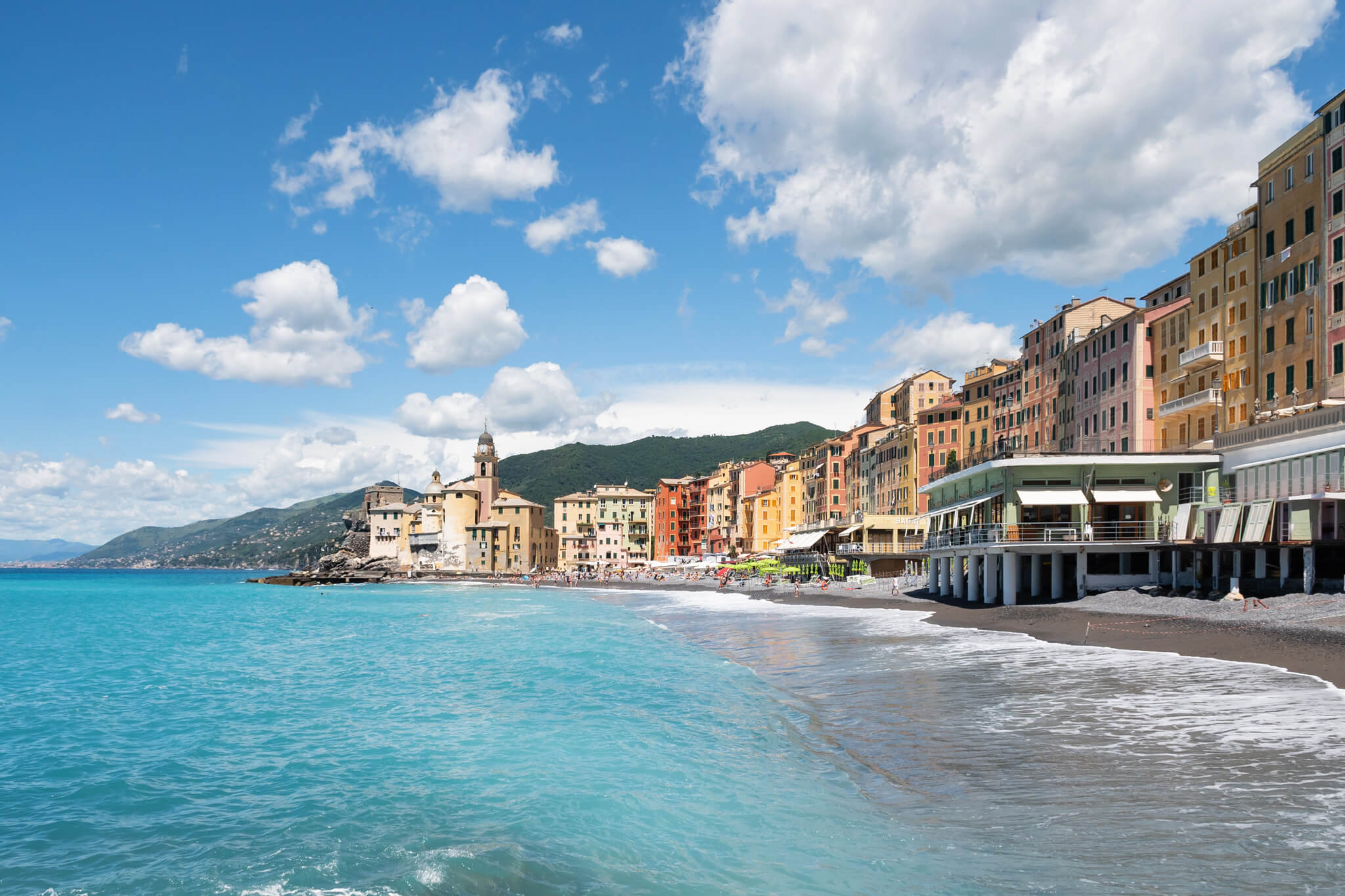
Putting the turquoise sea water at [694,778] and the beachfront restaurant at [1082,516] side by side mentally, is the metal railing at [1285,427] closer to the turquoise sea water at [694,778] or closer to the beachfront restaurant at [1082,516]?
the beachfront restaurant at [1082,516]

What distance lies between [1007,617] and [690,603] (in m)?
38.1

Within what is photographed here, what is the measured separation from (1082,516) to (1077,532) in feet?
3.56

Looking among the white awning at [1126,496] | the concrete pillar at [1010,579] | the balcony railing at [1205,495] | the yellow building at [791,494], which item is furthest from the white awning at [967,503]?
the yellow building at [791,494]

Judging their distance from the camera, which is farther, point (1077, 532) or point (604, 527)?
point (604, 527)

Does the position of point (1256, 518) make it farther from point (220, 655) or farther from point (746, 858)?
point (220, 655)

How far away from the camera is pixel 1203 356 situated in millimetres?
49688

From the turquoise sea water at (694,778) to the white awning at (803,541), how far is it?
56.2 metres

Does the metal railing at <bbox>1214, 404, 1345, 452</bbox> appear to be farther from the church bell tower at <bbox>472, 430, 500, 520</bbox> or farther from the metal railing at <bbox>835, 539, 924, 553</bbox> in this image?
the church bell tower at <bbox>472, 430, 500, 520</bbox>

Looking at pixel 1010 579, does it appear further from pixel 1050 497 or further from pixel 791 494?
pixel 791 494

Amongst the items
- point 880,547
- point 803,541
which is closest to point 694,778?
point 880,547

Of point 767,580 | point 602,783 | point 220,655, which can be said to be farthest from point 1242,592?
point 767,580

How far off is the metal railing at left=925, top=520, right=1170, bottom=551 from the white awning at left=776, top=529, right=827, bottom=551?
137ft

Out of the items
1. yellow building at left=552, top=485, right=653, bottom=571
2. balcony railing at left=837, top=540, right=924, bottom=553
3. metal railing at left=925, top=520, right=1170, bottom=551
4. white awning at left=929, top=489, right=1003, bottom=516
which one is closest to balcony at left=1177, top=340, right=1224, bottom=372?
metal railing at left=925, top=520, right=1170, bottom=551

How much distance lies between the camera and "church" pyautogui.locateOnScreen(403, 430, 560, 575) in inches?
6417
